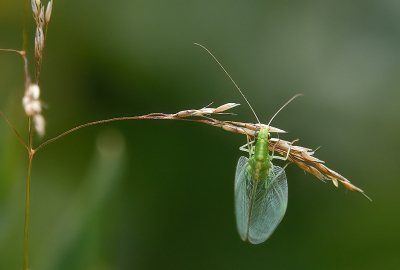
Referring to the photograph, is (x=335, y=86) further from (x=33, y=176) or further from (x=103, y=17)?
(x=33, y=176)

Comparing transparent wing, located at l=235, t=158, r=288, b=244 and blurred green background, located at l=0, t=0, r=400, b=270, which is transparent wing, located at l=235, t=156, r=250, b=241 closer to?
transparent wing, located at l=235, t=158, r=288, b=244

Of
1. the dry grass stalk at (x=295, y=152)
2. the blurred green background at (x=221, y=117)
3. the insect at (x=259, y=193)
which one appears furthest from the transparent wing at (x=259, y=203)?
the blurred green background at (x=221, y=117)

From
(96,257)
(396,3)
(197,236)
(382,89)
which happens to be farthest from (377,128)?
(96,257)

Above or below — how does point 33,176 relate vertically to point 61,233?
below

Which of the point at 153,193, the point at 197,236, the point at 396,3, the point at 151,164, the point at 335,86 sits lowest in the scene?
the point at 197,236

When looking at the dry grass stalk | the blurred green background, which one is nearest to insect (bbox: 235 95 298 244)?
the dry grass stalk

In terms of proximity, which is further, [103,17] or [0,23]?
[103,17]

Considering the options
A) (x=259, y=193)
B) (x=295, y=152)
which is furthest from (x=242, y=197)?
(x=295, y=152)

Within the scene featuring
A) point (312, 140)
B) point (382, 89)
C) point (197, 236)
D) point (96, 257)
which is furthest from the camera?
point (382, 89)
